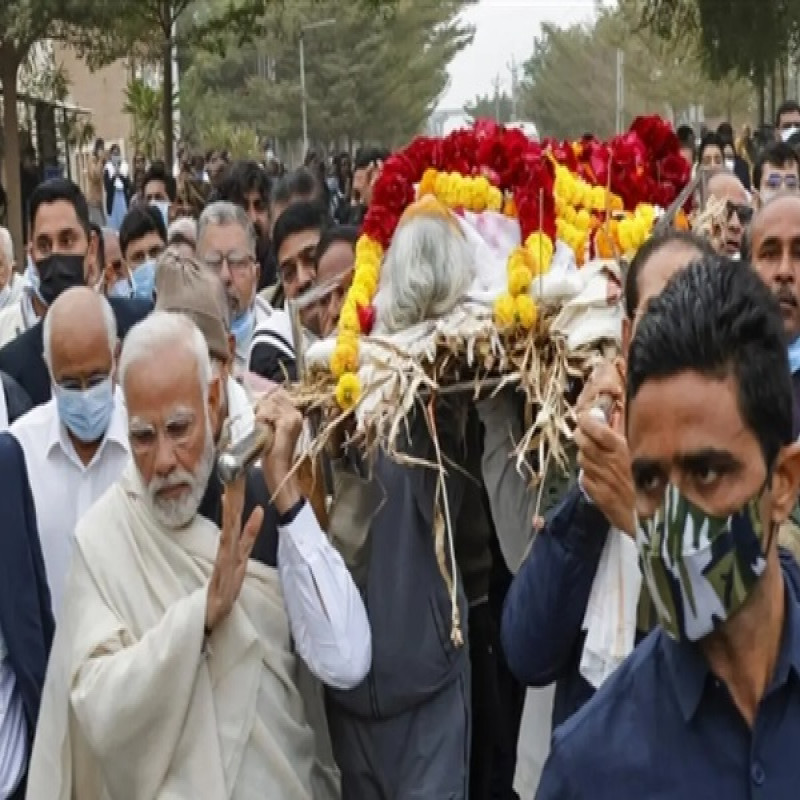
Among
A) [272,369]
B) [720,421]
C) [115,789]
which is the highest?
[720,421]

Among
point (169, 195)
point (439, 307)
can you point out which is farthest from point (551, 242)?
point (169, 195)

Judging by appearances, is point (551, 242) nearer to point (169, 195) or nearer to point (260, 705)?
point (260, 705)

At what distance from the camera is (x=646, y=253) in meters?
3.74

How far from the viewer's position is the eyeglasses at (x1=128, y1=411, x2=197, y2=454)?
402 centimetres

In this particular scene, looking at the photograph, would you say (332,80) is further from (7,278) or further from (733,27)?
(7,278)

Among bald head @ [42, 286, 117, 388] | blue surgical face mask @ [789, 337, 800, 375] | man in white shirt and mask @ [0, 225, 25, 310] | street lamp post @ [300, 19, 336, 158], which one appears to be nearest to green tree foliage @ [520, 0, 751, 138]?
street lamp post @ [300, 19, 336, 158]

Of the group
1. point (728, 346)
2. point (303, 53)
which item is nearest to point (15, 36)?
point (728, 346)

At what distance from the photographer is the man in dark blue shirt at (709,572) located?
6.86 feet

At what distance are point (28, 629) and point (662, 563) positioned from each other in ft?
8.70

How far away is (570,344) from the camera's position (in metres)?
3.98

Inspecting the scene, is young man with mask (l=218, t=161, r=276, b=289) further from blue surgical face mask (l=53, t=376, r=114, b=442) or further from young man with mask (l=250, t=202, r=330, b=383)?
blue surgical face mask (l=53, t=376, r=114, b=442)

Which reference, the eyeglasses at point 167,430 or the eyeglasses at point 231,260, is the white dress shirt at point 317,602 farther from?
the eyeglasses at point 231,260

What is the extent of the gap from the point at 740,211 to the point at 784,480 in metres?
4.47

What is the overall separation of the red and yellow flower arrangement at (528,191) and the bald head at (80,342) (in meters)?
0.89
